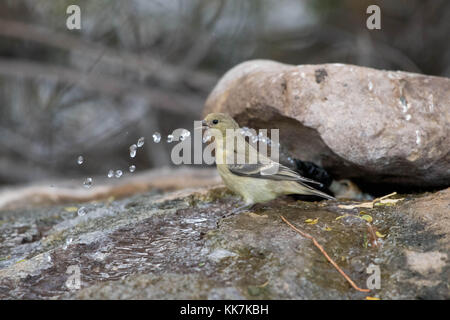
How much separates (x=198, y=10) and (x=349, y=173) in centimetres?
485

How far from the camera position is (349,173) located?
13.3ft

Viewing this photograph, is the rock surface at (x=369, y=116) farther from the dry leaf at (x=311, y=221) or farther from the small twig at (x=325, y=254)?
the small twig at (x=325, y=254)

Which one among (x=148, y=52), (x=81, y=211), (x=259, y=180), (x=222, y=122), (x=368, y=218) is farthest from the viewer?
(x=148, y=52)

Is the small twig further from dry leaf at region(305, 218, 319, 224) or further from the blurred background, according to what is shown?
the blurred background

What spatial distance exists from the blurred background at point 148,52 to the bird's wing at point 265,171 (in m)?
4.20

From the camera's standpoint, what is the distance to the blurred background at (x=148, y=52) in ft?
24.9

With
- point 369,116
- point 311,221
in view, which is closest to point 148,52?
point 369,116

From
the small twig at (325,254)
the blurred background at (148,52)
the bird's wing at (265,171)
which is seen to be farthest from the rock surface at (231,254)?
the blurred background at (148,52)

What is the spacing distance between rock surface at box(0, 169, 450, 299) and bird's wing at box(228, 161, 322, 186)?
24 centimetres

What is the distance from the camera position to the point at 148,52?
8039mm

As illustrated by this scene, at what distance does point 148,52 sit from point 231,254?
576cm

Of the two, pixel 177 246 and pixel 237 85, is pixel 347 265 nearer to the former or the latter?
pixel 177 246

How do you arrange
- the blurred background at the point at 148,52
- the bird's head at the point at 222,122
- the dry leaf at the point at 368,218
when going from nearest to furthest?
the dry leaf at the point at 368,218 → the bird's head at the point at 222,122 → the blurred background at the point at 148,52

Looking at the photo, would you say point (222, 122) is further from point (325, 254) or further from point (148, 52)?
point (148, 52)
